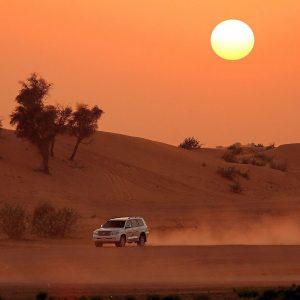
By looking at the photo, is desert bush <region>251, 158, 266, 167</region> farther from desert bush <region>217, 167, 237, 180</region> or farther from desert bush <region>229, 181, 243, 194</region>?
desert bush <region>229, 181, 243, 194</region>

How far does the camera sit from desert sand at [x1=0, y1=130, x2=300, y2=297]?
36031mm

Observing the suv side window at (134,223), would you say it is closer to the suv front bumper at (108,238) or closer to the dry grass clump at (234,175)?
the suv front bumper at (108,238)

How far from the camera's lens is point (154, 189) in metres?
89.4

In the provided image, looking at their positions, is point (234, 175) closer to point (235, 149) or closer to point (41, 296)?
point (235, 149)

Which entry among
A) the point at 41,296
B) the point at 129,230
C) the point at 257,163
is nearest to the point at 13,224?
the point at 129,230

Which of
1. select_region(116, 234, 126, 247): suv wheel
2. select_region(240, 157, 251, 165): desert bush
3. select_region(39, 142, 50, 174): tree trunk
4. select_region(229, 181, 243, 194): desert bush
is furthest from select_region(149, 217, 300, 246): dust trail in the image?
select_region(240, 157, 251, 165): desert bush

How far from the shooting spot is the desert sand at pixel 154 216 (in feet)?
118

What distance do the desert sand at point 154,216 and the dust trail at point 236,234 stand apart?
61mm

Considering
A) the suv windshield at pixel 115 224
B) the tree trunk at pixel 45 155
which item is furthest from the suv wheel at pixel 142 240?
the tree trunk at pixel 45 155

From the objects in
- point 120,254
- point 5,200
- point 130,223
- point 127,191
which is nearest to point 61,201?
point 5,200

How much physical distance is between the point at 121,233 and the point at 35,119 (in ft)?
116

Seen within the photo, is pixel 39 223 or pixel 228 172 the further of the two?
pixel 228 172

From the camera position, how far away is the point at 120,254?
42438mm

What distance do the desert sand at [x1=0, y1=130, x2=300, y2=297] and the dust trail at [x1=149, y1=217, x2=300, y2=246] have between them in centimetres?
6
